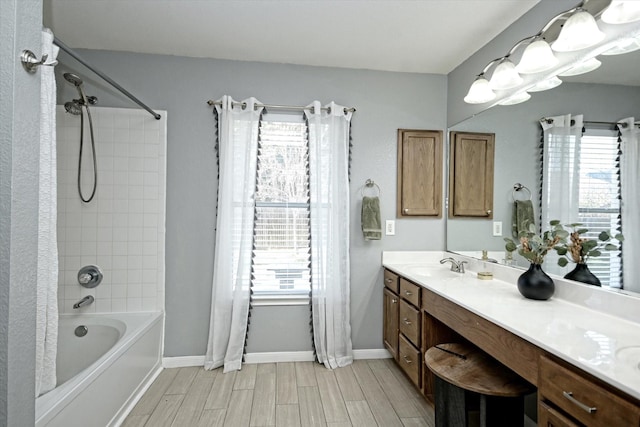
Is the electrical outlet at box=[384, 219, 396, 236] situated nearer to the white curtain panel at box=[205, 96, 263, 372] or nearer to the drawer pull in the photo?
the white curtain panel at box=[205, 96, 263, 372]

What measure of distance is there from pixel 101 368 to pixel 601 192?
2.70 meters

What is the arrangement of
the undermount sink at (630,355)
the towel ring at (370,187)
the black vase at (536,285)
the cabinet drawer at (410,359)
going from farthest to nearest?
the towel ring at (370,187), the cabinet drawer at (410,359), the black vase at (536,285), the undermount sink at (630,355)

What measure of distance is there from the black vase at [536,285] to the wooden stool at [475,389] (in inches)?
16.3

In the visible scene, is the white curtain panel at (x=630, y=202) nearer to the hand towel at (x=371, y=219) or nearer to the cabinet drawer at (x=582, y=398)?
the cabinet drawer at (x=582, y=398)

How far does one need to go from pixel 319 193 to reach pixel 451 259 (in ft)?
3.90

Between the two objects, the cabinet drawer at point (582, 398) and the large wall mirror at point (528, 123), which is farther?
the large wall mirror at point (528, 123)

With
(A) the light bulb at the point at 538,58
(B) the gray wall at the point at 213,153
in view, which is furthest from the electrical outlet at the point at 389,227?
(A) the light bulb at the point at 538,58

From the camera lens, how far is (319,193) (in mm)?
2502

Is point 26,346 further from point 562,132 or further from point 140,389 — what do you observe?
point 562,132

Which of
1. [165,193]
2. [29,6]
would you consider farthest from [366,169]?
[29,6]

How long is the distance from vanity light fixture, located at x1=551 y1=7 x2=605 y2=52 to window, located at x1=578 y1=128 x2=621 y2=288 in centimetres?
41

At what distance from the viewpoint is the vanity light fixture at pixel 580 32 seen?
1.39 meters

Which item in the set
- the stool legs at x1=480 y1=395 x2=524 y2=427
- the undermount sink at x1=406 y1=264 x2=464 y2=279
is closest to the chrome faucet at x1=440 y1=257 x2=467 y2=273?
the undermount sink at x1=406 y1=264 x2=464 y2=279

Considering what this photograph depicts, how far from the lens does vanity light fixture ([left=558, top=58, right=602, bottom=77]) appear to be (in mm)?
1490
